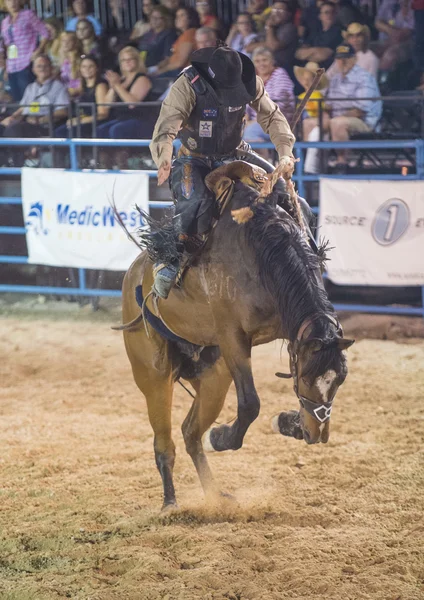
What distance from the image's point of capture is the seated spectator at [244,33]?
931 cm

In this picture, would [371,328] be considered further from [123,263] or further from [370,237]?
[123,263]

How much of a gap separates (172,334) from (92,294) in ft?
16.4

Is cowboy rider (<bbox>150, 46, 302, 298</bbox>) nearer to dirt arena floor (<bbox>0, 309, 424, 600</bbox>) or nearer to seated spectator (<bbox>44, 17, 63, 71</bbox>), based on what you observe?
dirt arena floor (<bbox>0, 309, 424, 600</bbox>)

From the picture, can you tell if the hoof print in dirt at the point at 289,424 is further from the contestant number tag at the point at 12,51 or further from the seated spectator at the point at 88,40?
the contestant number tag at the point at 12,51

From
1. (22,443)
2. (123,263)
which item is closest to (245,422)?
(22,443)

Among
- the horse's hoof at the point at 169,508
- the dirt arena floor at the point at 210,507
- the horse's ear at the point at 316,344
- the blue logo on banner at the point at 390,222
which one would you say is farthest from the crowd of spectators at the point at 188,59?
the horse's ear at the point at 316,344

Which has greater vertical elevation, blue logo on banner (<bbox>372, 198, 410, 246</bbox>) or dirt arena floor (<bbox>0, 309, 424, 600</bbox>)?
blue logo on banner (<bbox>372, 198, 410, 246</bbox>)

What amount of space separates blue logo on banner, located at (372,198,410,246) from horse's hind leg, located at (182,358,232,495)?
148 inches

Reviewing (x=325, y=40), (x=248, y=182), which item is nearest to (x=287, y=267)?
(x=248, y=182)

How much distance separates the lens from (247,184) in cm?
395

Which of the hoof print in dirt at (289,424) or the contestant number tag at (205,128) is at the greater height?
the contestant number tag at (205,128)

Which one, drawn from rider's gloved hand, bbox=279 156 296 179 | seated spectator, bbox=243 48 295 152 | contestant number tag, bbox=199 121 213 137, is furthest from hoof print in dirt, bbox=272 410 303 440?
seated spectator, bbox=243 48 295 152

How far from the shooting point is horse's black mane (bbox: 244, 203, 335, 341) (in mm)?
3512

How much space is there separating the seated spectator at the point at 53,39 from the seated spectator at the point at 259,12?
2.83m
